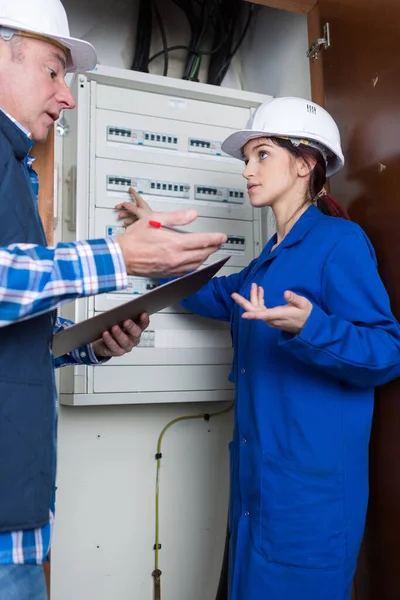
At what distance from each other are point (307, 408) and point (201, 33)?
5.36ft

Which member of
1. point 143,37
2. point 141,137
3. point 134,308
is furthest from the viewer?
point 143,37

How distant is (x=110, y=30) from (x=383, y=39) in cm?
120

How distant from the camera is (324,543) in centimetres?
125

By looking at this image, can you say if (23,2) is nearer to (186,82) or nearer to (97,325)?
(97,325)

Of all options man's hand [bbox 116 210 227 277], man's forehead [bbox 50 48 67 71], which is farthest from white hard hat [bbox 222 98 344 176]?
man's hand [bbox 116 210 227 277]

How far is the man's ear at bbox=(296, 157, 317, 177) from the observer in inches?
61.2

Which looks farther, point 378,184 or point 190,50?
point 190,50

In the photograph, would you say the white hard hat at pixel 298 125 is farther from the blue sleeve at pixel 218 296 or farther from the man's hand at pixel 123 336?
the man's hand at pixel 123 336

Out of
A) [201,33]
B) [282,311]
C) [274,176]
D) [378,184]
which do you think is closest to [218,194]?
[274,176]

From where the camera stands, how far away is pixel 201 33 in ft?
7.52

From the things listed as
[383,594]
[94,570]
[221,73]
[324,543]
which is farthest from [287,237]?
[94,570]

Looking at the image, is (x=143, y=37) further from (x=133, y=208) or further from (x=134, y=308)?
(x=134, y=308)

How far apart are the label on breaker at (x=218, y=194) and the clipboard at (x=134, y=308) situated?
0.92 m

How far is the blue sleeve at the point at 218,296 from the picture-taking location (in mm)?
1778
